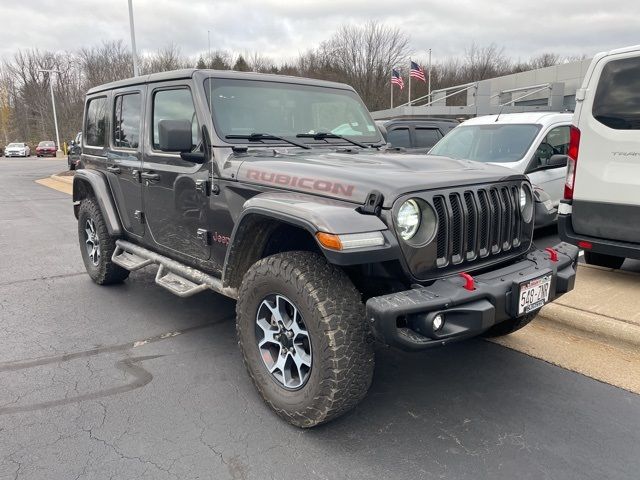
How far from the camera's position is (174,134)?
131 inches

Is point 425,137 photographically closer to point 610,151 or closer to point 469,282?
point 610,151

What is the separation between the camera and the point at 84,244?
5.70 metres

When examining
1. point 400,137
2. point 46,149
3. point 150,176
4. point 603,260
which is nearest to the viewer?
point 150,176

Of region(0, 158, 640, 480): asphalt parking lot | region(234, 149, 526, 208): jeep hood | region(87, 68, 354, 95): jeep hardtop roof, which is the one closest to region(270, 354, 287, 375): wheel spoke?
region(0, 158, 640, 480): asphalt parking lot

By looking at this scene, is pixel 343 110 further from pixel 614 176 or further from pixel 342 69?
pixel 342 69

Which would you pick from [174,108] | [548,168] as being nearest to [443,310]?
[174,108]

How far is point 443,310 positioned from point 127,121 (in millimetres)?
3560

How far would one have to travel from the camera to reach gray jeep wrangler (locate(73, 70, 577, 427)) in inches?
97.5

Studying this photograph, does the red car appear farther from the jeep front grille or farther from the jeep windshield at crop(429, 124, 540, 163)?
the jeep front grille

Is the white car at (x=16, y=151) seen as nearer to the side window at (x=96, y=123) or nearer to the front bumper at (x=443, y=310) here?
the side window at (x=96, y=123)

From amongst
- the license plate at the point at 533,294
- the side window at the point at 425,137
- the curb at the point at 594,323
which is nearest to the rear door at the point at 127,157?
the license plate at the point at 533,294

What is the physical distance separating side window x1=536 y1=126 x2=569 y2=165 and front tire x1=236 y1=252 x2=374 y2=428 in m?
5.34

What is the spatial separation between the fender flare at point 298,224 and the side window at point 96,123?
267cm

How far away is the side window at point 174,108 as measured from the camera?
364 cm
